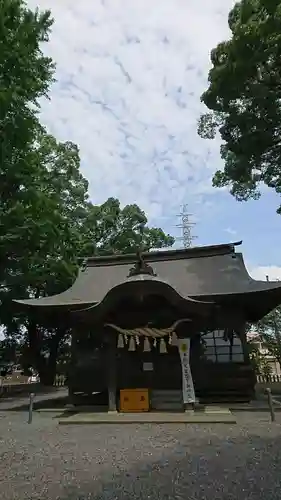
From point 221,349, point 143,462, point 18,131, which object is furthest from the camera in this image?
point 18,131

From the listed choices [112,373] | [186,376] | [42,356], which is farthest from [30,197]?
[42,356]

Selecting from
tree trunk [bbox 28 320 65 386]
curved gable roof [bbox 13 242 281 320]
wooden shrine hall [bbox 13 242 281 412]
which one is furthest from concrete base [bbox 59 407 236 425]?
Result: tree trunk [bbox 28 320 65 386]

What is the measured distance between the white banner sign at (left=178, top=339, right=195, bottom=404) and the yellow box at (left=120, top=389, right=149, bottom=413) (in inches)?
49.8

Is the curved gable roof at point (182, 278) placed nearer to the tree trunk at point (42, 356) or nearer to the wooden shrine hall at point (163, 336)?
the wooden shrine hall at point (163, 336)

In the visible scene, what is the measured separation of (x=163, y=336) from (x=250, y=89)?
8069 millimetres

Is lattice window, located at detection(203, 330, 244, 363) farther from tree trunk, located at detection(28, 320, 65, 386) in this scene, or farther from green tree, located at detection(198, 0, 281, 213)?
tree trunk, located at detection(28, 320, 65, 386)

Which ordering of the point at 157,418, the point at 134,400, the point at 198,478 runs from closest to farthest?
the point at 198,478, the point at 157,418, the point at 134,400

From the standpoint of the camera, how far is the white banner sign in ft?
33.9

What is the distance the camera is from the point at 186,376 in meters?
10.6

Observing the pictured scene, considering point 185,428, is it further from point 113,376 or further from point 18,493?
point 18,493

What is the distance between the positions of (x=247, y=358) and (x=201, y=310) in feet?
9.26

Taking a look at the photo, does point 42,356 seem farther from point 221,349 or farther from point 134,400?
point 134,400

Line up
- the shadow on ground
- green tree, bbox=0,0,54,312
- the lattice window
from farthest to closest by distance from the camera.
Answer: green tree, bbox=0,0,54,312, the lattice window, the shadow on ground

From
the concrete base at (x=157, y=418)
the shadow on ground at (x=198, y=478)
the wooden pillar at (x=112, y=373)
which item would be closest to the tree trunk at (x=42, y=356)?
the wooden pillar at (x=112, y=373)
